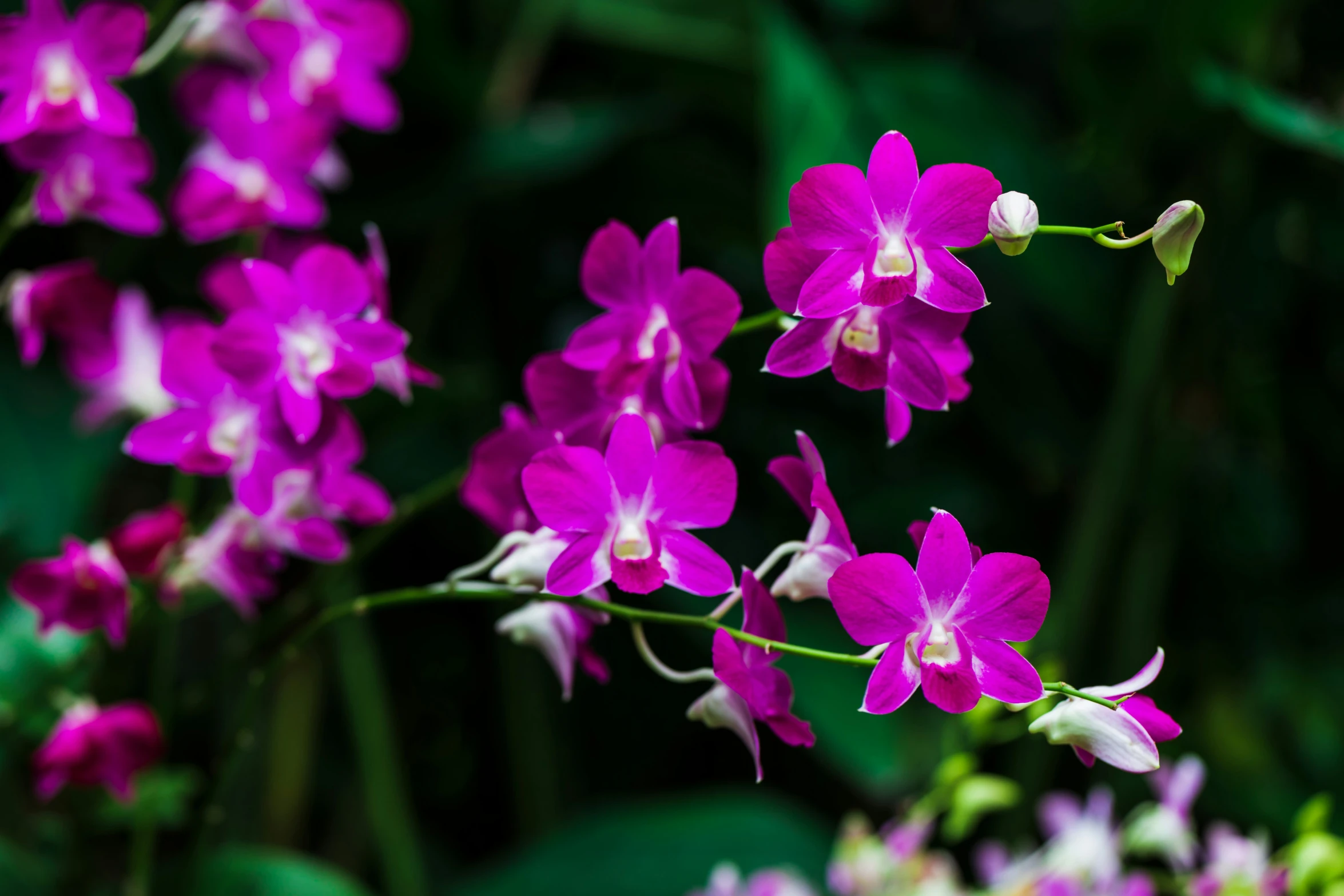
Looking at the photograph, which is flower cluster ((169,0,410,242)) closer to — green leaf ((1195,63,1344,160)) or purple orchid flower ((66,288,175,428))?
purple orchid flower ((66,288,175,428))

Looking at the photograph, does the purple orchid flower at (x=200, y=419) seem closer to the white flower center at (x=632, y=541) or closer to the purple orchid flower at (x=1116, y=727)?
the white flower center at (x=632, y=541)

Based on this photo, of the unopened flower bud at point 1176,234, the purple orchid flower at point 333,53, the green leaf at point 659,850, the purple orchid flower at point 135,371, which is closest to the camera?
the unopened flower bud at point 1176,234

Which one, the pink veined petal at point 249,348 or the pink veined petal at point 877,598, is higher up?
the pink veined petal at point 877,598

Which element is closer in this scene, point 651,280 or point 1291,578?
point 651,280

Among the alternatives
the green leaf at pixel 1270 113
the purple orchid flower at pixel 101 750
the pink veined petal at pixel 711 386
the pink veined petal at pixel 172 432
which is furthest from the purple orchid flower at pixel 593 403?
the green leaf at pixel 1270 113

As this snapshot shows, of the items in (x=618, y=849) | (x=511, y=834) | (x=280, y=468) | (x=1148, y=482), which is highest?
(x=280, y=468)

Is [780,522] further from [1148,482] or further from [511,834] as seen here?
[511,834]

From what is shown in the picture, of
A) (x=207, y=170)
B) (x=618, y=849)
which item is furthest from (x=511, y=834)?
(x=207, y=170)
